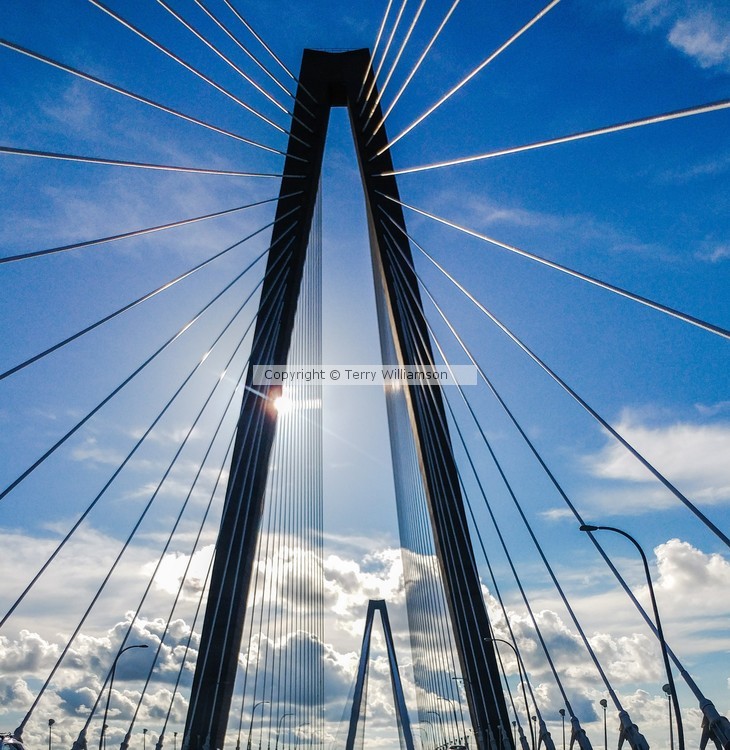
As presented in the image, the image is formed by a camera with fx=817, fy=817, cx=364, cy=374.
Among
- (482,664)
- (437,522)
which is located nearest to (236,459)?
(437,522)

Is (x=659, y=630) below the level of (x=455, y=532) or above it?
below

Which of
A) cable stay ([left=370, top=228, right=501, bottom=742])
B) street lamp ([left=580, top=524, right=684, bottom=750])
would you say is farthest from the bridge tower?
street lamp ([left=580, top=524, right=684, bottom=750])

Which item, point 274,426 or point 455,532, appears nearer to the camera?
point 274,426

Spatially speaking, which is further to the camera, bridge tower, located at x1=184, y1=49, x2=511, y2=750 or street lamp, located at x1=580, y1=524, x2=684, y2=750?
bridge tower, located at x1=184, y1=49, x2=511, y2=750

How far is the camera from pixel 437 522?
3108 cm

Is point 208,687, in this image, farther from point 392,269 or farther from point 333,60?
point 333,60

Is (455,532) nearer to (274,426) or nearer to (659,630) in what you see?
(274,426)

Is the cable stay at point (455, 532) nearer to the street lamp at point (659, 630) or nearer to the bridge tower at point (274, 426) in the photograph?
the bridge tower at point (274, 426)

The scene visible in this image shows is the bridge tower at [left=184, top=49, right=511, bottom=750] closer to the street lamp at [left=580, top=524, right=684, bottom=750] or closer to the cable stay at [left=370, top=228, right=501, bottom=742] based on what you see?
the cable stay at [left=370, top=228, right=501, bottom=742]

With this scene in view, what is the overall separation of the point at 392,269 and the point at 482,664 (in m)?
14.9

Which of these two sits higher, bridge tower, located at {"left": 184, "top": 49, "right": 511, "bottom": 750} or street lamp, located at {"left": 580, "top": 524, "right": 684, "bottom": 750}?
bridge tower, located at {"left": 184, "top": 49, "right": 511, "bottom": 750}

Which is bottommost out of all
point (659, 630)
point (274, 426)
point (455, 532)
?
point (659, 630)

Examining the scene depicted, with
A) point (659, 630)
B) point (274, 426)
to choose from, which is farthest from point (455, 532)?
point (659, 630)

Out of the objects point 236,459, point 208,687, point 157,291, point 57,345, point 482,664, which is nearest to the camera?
point 57,345
